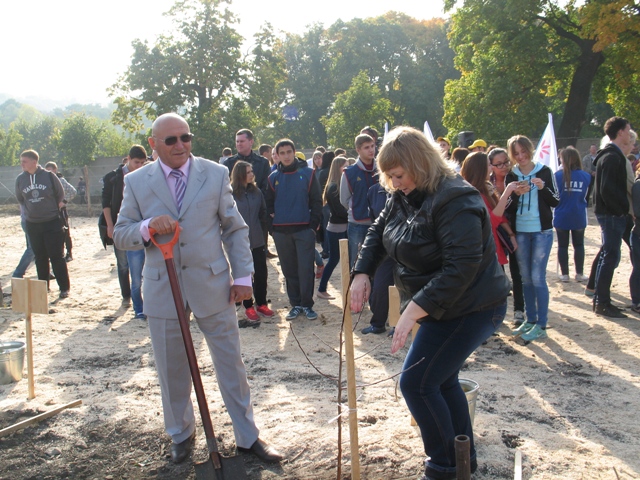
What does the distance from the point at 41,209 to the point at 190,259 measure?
18.8ft

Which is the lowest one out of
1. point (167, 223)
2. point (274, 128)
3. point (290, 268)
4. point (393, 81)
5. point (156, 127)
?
point (290, 268)

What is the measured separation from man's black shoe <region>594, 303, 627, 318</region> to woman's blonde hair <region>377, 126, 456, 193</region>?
4876mm

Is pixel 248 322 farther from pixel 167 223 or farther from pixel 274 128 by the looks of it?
pixel 274 128

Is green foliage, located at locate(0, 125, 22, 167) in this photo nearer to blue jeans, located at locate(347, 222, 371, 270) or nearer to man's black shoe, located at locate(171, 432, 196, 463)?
blue jeans, located at locate(347, 222, 371, 270)

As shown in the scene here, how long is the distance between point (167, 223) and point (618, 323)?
545 centimetres

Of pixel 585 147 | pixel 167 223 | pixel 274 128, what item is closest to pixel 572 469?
pixel 167 223

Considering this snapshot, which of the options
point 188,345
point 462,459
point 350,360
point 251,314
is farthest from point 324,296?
point 462,459

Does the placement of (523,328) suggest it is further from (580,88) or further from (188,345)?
(580,88)

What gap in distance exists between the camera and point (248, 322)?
7504 mm

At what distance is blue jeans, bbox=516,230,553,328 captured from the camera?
607 centimetres

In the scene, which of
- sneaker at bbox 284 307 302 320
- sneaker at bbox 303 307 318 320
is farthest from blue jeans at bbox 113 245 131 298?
sneaker at bbox 303 307 318 320

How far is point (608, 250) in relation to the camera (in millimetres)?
6863

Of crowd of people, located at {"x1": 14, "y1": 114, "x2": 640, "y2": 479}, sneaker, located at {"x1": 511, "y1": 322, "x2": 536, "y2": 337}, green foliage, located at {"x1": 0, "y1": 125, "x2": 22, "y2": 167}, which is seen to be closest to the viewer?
crowd of people, located at {"x1": 14, "y1": 114, "x2": 640, "y2": 479}

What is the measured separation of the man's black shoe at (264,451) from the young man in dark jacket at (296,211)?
138 inches
